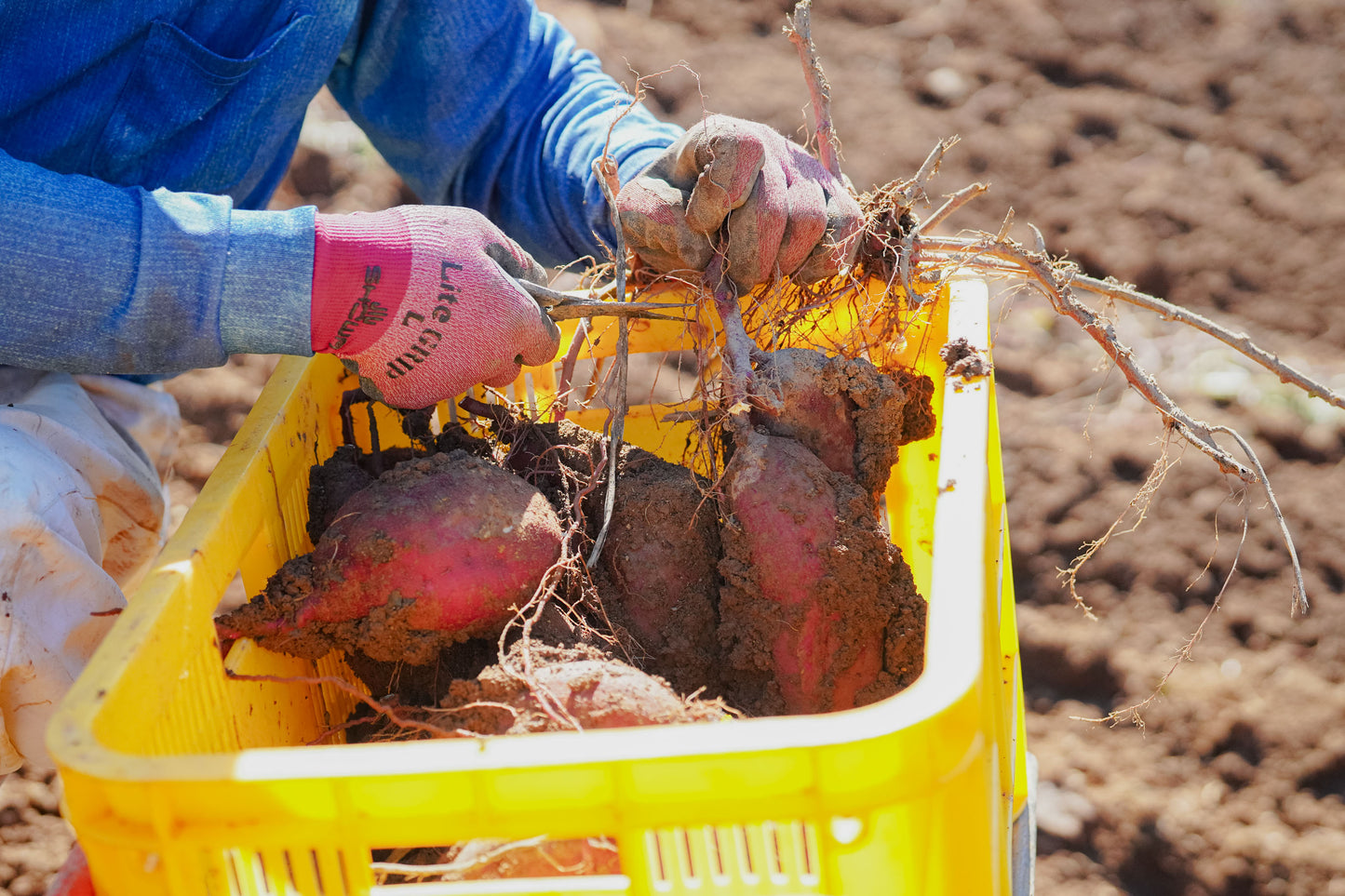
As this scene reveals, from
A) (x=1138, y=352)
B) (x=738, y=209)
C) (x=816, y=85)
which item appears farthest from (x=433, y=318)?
(x=1138, y=352)

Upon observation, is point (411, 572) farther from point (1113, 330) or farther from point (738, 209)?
point (1113, 330)

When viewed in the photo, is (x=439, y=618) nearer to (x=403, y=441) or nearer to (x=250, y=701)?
(x=250, y=701)

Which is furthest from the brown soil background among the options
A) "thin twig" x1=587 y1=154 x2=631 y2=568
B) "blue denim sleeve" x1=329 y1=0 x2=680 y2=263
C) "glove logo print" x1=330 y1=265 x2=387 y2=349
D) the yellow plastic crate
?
"glove logo print" x1=330 y1=265 x2=387 y2=349

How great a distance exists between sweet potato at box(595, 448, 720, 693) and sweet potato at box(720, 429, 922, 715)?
38mm

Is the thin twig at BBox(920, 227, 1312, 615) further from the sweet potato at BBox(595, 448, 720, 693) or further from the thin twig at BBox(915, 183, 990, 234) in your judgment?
the sweet potato at BBox(595, 448, 720, 693)

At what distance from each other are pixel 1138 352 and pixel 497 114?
5.44 ft

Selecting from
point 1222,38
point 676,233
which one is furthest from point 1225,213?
point 676,233

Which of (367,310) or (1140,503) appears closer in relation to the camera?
(367,310)

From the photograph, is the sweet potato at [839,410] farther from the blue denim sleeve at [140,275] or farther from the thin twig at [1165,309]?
the blue denim sleeve at [140,275]

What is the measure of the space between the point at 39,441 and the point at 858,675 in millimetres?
957

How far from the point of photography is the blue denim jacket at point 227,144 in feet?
3.49

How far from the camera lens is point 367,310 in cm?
113

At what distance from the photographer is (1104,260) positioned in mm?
2596

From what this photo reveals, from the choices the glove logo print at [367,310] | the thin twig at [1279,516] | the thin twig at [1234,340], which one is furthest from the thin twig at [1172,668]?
the glove logo print at [367,310]
